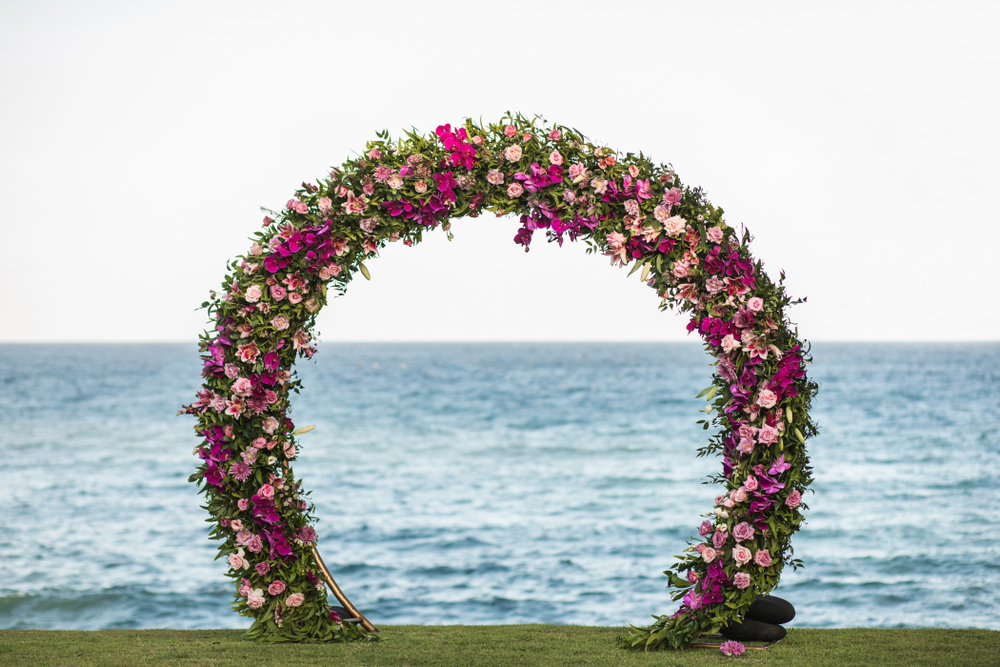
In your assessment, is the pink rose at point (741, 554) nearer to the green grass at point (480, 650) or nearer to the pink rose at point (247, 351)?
the green grass at point (480, 650)

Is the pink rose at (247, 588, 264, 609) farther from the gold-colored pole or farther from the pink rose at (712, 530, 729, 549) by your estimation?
the pink rose at (712, 530, 729, 549)

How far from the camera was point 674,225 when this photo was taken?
4.47m

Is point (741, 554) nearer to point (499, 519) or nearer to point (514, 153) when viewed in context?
point (514, 153)

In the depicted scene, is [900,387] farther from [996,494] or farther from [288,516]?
[288,516]

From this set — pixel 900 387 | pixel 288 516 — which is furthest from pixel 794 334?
pixel 900 387

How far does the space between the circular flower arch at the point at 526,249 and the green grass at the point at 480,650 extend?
0.25m

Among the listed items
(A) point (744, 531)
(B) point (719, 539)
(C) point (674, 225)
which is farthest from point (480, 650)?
(C) point (674, 225)

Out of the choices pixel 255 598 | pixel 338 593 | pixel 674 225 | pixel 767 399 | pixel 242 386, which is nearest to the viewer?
pixel 767 399

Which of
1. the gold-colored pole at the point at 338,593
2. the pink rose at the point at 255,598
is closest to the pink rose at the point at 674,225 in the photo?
the gold-colored pole at the point at 338,593

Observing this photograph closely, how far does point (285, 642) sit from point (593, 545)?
8.56 meters

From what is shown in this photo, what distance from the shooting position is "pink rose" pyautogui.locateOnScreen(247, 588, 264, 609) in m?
4.78

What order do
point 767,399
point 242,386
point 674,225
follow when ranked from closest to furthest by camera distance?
1. point 767,399
2. point 674,225
3. point 242,386

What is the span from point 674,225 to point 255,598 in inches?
122

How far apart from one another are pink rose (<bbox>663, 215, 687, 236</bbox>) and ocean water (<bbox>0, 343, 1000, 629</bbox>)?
651 centimetres
